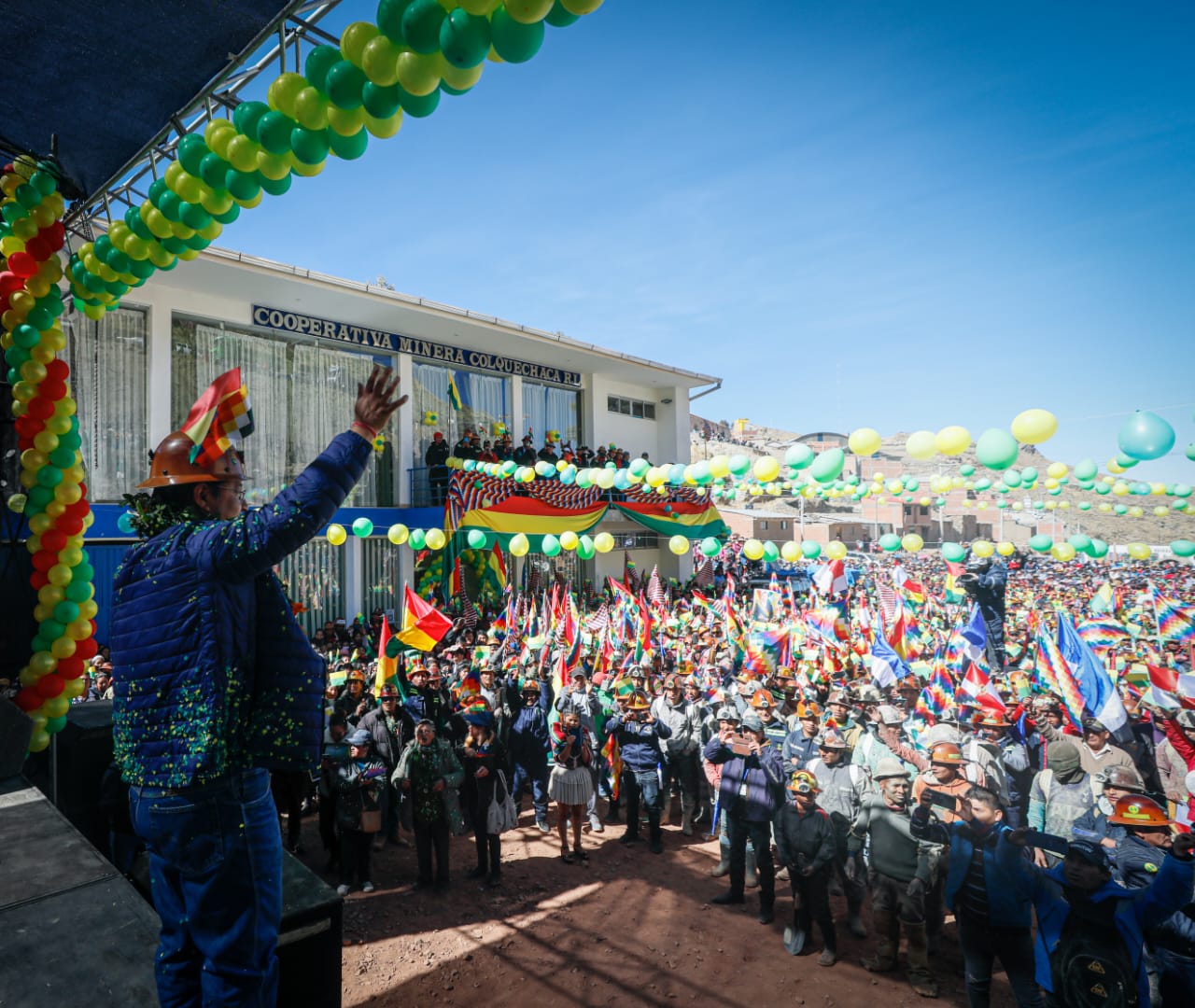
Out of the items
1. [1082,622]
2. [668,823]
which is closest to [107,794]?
[668,823]

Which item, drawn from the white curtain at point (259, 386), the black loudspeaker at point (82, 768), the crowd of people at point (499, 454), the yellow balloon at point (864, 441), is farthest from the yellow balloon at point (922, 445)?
the white curtain at point (259, 386)

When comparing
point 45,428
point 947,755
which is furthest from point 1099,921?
point 45,428

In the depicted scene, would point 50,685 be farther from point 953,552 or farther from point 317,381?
point 317,381

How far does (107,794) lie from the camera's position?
3814 mm

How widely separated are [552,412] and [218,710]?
786 inches

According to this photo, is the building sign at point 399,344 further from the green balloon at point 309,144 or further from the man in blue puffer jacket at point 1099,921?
the man in blue puffer jacket at point 1099,921

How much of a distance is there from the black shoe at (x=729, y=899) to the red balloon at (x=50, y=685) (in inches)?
222

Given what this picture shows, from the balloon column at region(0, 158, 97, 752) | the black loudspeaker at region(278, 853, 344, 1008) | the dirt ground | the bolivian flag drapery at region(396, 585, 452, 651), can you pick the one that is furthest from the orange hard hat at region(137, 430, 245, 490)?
the bolivian flag drapery at region(396, 585, 452, 651)

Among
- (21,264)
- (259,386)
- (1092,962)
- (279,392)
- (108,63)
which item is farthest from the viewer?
(279,392)

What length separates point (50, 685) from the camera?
466 cm

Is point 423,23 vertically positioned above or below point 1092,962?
above

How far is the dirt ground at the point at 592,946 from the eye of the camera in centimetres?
507

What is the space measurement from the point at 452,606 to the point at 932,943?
11.7 meters

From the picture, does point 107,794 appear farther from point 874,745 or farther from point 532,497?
point 532,497
